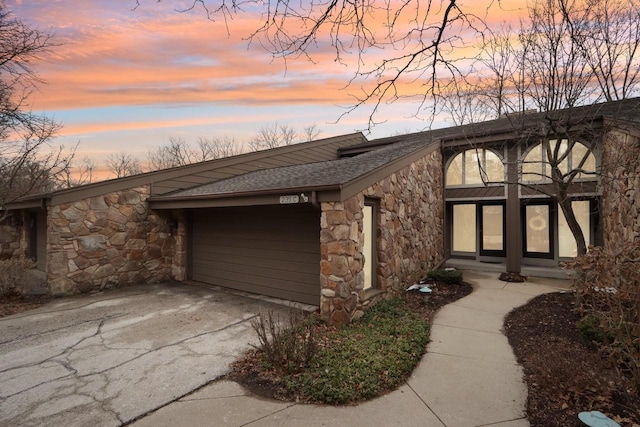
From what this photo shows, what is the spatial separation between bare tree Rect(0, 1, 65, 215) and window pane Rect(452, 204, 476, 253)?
488 inches

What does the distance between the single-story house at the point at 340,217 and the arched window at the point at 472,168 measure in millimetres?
33

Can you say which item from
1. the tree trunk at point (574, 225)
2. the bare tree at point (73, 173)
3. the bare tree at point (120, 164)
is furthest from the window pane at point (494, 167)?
the bare tree at point (120, 164)

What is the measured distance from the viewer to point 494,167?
1088 centimetres

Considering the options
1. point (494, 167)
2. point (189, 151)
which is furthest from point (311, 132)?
point (494, 167)

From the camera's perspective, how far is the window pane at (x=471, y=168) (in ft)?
35.7

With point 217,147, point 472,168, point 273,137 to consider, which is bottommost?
point 472,168

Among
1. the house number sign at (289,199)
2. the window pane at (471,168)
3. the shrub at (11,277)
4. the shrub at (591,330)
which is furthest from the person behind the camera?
the window pane at (471,168)

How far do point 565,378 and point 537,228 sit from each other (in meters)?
8.78

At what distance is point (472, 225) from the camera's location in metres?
12.1

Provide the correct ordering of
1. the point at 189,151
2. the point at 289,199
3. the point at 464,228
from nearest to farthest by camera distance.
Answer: the point at 289,199 → the point at 464,228 → the point at 189,151

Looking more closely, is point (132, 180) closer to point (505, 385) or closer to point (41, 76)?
point (41, 76)

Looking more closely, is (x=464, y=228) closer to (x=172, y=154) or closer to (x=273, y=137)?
(x=273, y=137)

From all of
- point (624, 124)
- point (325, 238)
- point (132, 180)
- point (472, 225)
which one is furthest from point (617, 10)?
point (132, 180)

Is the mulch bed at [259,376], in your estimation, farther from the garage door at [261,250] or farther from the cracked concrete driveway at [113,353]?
the garage door at [261,250]
